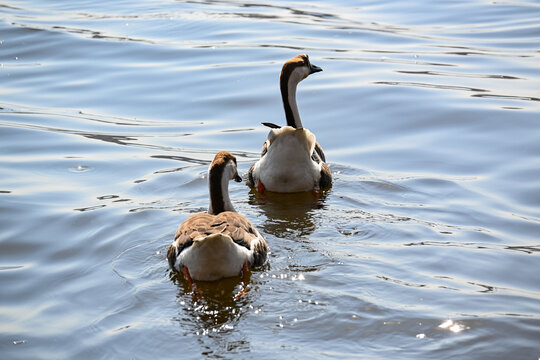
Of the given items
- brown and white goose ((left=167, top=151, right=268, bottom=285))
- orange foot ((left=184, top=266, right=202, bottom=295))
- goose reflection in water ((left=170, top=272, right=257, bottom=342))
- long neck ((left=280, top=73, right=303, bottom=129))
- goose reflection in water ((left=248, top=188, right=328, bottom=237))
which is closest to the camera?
goose reflection in water ((left=170, top=272, right=257, bottom=342))

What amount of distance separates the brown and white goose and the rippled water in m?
0.17

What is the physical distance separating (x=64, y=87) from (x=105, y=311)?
414 inches

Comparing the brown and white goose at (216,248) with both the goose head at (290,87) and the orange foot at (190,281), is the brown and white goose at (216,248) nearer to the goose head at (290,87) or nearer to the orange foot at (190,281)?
the orange foot at (190,281)

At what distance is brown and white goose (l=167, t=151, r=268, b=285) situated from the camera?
7.30 m

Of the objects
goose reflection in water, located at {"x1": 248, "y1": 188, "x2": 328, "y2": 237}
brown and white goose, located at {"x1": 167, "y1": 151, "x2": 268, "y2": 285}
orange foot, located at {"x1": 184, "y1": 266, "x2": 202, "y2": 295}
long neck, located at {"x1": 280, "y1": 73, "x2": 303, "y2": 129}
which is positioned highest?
long neck, located at {"x1": 280, "y1": 73, "x2": 303, "y2": 129}

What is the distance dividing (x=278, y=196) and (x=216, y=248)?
3.46m

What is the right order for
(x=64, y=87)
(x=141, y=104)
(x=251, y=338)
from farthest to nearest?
1. (x=64, y=87)
2. (x=141, y=104)
3. (x=251, y=338)

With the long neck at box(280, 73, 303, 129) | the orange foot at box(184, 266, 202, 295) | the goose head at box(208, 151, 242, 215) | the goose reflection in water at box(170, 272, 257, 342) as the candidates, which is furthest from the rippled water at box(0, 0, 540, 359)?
the long neck at box(280, 73, 303, 129)

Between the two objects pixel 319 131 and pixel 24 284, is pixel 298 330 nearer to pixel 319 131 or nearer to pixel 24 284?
pixel 24 284

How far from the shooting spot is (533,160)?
11.5 m

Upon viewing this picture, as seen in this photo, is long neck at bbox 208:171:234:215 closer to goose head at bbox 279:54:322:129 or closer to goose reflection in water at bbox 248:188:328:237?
goose reflection in water at bbox 248:188:328:237

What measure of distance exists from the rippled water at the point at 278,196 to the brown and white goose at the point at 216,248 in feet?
0.56

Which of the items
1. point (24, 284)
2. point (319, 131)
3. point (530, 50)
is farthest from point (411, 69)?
point (24, 284)

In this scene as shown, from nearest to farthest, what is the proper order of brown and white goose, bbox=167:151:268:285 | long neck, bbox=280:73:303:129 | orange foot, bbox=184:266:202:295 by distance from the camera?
brown and white goose, bbox=167:151:268:285 → orange foot, bbox=184:266:202:295 → long neck, bbox=280:73:303:129
